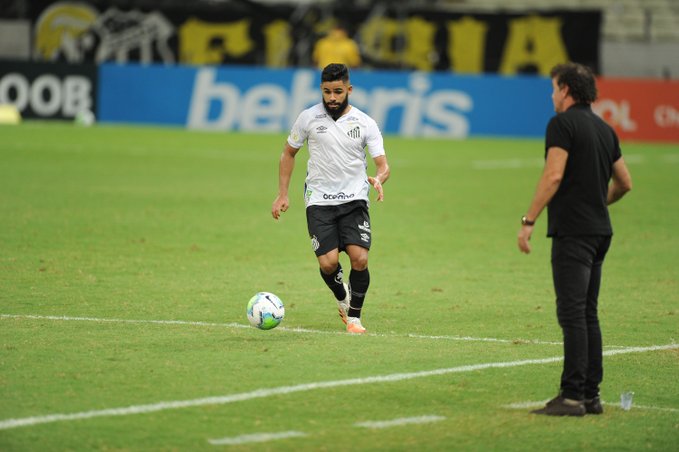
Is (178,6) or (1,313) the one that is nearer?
(1,313)

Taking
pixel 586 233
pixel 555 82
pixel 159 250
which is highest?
pixel 555 82

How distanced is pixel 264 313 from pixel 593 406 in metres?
3.06

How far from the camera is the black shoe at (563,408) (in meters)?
7.90

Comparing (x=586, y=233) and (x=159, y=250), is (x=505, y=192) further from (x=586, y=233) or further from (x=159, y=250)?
(x=586, y=233)

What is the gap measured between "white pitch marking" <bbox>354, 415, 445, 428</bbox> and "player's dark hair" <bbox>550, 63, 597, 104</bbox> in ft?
6.86

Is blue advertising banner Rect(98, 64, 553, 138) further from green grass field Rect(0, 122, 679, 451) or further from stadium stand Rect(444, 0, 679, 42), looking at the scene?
green grass field Rect(0, 122, 679, 451)

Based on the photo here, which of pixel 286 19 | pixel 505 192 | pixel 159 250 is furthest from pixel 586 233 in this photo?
pixel 286 19

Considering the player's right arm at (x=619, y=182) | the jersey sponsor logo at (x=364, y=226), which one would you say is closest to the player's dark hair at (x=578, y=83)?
the player's right arm at (x=619, y=182)

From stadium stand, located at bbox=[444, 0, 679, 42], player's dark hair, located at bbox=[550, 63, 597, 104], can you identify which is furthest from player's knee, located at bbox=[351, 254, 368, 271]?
stadium stand, located at bbox=[444, 0, 679, 42]

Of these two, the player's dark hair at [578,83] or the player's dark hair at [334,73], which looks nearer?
the player's dark hair at [578,83]

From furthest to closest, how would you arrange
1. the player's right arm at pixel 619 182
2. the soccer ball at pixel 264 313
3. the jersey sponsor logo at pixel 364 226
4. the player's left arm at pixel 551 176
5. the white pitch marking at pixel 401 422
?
the jersey sponsor logo at pixel 364 226
the soccer ball at pixel 264 313
the player's right arm at pixel 619 182
the player's left arm at pixel 551 176
the white pitch marking at pixel 401 422

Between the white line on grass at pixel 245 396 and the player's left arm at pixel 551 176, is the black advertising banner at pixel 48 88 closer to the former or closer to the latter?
the white line on grass at pixel 245 396

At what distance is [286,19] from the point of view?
128 ft

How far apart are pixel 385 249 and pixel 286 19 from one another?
2348 centimetres
